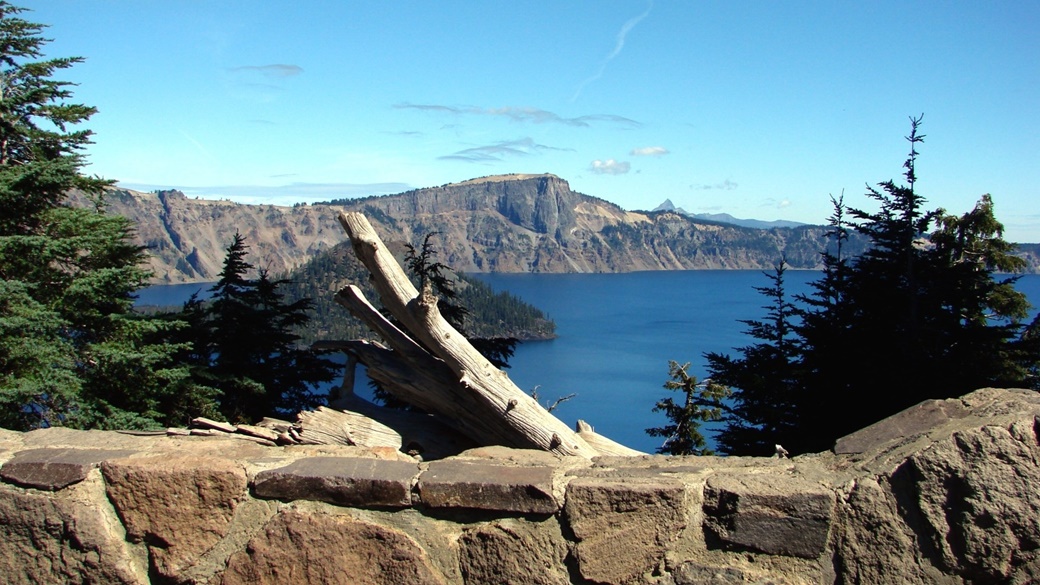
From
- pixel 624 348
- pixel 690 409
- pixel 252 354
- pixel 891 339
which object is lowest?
pixel 624 348

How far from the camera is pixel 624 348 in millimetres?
85062

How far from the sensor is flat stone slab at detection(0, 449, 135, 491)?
2492mm

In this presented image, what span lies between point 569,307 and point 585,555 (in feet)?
479

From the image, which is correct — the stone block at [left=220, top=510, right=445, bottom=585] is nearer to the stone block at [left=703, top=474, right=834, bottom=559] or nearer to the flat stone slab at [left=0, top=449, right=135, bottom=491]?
the flat stone slab at [left=0, top=449, right=135, bottom=491]

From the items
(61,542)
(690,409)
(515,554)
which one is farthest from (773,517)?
(690,409)

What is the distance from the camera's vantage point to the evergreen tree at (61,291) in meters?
12.3

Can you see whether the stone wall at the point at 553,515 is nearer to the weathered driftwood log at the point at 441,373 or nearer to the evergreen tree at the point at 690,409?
the weathered driftwood log at the point at 441,373

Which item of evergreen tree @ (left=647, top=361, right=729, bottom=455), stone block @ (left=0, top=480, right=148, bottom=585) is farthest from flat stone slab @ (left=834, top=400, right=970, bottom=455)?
evergreen tree @ (left=647, top=361, right=729, bottom=455)

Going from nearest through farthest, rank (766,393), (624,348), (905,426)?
(905,426)
(766,393)
(624,348)

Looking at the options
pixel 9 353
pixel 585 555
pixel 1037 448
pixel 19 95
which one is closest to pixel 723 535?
pixel 585 555

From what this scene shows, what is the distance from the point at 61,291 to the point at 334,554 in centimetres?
1454

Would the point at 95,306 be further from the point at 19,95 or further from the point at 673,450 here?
the point at 673,450

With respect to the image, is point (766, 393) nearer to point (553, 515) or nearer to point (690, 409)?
point (690, 409)

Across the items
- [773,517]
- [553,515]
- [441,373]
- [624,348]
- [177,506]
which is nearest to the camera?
[773,517]
